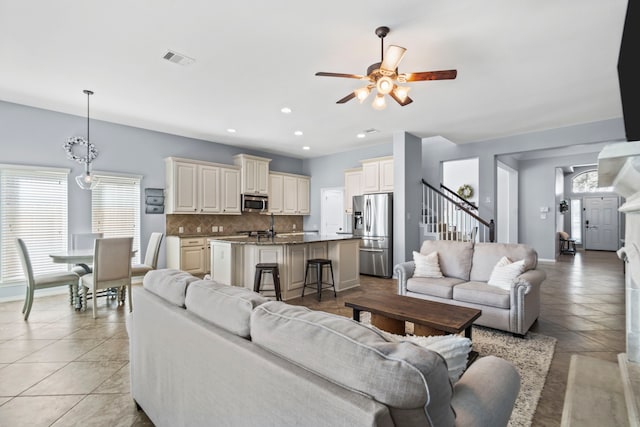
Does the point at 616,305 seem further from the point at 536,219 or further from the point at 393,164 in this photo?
the point at 536,219

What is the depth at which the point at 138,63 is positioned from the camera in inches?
130

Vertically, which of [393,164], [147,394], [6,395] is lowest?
[6,395]

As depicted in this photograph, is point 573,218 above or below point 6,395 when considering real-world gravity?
above

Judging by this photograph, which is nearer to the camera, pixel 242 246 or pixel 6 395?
pixel 6 395

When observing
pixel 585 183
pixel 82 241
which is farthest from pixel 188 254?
pixel 585 183

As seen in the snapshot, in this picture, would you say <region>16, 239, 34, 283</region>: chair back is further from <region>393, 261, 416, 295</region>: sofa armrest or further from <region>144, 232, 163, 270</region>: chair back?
<region>393, 261, 416, 295</region>: sofa armrest

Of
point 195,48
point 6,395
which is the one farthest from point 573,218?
point 6,395

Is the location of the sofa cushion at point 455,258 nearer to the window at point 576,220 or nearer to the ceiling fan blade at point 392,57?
the ceiling fan blade at point 392,57

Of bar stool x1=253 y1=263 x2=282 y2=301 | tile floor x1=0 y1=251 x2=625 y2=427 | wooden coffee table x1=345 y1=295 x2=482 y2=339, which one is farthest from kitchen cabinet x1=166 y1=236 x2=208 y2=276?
wooden coffee table x1=345 y1=295 x2=482 y2=339

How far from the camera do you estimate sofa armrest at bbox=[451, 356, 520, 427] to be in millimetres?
901

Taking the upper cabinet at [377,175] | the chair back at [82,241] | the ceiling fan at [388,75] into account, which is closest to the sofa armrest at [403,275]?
the ceiling fan at [388,75]

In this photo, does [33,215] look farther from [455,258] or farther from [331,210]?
[455,258]

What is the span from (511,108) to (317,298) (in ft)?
13.5

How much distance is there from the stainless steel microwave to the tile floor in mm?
3223
